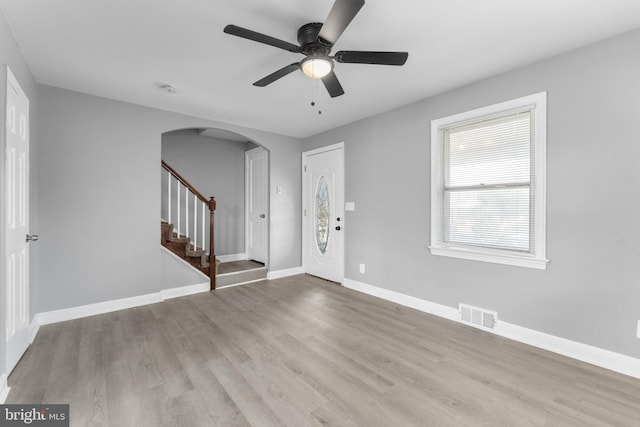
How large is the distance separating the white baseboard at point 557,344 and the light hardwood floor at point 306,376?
8 centimetres

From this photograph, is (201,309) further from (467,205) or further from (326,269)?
(467,205)

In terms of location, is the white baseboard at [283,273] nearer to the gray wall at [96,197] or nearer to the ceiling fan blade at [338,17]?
the gray wall at [96,197]

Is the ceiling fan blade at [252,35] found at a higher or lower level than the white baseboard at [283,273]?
higher

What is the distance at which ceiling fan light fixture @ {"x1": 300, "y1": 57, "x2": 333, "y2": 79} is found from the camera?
1.98 metres

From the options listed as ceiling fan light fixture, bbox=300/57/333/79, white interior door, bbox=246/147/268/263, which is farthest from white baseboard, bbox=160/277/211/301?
ceiling fan light fixture, bbox=300/57/333/79

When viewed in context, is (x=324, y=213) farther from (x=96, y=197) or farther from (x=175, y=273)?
(x=96, y=197)

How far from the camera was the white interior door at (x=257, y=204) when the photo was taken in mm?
5285

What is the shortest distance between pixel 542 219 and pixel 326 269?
309cm

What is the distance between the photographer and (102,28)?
206 centimetres

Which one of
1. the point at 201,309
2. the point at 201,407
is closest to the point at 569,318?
the point at 201,407

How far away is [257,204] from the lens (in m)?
5.52

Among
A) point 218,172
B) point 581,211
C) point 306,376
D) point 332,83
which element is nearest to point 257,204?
point 218,172

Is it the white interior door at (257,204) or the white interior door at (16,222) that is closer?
the white interior door at (16,222)

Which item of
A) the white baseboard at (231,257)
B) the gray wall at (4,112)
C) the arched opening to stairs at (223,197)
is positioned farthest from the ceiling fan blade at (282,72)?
the white baseboard at (231,257)
